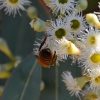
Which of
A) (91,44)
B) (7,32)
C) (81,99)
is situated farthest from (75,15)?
(7,32)

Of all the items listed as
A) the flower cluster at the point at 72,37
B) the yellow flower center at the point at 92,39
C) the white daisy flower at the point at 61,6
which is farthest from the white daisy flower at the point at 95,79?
the white daisy flower at the point at 61,6

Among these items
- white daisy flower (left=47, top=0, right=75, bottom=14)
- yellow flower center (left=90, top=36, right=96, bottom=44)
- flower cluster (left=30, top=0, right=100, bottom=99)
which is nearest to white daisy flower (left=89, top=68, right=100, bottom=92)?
flower cluster (left=30, top=0, right=100, bottom=99)

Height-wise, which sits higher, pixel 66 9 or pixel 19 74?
pixel 66 9

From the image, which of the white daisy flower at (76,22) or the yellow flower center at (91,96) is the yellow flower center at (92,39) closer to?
the white daisy flower at (76,22)

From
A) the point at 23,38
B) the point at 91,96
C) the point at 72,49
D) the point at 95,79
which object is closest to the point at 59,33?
the point at 72,49

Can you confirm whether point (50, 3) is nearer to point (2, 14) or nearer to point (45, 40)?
point (45, 40)
